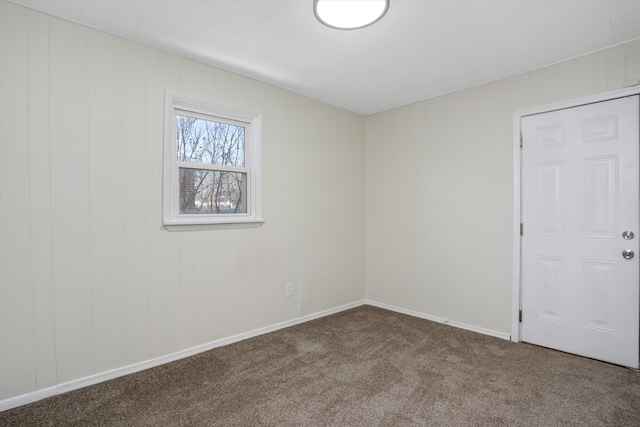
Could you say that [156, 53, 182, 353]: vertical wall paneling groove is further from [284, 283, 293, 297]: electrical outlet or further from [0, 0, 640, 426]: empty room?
[284, 283, 293, 297]: electrical outlet

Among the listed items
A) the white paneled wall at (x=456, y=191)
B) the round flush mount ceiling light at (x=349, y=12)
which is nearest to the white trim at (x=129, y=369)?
the white paneled wall at (x=456, y=191)

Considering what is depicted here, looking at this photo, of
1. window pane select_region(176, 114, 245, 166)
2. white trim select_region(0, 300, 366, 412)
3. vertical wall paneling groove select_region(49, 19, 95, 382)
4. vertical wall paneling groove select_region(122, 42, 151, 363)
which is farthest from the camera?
window pane select_region(176, 114, 245, 166)

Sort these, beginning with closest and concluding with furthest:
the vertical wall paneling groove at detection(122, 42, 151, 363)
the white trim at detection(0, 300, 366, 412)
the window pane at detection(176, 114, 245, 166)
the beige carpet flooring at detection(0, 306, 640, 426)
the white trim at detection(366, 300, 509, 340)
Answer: the beige carpet flooring at detection(0, 306, 640, 426), the white trim at detection(0, 300, 366, 412), the vertical wall paneling groove at detection(122, 42, 151, 363), the window pane at detection(176, 114, 245, 166), the white trim at detection(366, 300, 509, 340)

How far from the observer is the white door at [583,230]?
2494 mm

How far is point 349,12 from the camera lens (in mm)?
1987

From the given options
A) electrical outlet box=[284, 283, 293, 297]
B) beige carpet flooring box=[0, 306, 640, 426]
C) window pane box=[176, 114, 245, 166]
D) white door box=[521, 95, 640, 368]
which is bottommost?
beige carpet flooring box=[0, 306, 640, 426]

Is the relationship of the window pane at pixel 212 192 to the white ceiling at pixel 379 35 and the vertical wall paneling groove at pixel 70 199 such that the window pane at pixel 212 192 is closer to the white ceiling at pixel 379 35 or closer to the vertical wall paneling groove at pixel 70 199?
the vertical wall paneling groove at pixel 70 199

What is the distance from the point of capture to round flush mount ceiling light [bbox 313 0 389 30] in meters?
1.91

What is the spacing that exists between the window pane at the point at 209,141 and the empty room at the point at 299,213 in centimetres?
2

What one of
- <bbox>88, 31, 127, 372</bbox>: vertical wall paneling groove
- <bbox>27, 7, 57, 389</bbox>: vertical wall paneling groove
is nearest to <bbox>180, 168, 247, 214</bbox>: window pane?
<bbox>88, 31, 127, 372</bbox>: vertical wall paneling groove

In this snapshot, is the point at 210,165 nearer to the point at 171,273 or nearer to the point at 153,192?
the point at 153,192

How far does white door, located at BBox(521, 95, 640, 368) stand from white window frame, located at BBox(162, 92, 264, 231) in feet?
8.09

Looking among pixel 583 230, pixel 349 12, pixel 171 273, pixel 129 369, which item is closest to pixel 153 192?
pixel 171 273

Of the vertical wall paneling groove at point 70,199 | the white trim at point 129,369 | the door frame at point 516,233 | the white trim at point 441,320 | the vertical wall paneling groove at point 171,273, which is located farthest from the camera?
the white trim at point 441,320
